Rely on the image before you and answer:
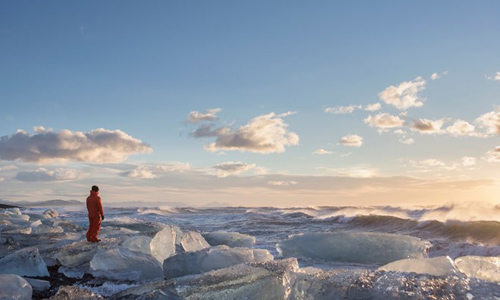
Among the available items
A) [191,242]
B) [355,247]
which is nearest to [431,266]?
[355,247]

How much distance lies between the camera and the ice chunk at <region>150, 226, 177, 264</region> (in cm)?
615

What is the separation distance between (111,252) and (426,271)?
3952 millimetres

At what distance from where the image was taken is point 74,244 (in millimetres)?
6910

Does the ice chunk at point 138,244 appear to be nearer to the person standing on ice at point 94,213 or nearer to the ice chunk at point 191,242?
the ice chunk at point 191,242

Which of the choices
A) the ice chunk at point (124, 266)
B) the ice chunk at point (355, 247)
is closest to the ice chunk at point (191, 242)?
the ice chunk at point (124, 266)

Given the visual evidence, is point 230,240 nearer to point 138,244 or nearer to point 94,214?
point 138,244

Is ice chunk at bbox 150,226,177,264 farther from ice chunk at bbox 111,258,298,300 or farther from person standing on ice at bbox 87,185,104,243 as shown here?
person standing on ice at bbox 87,185,104,243

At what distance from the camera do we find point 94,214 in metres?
9.05

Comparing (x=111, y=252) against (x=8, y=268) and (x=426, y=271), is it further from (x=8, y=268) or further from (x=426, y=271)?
(x=426, y=271)

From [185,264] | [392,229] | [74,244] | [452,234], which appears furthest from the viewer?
[392,229]

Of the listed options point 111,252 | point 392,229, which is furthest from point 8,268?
point 392,229

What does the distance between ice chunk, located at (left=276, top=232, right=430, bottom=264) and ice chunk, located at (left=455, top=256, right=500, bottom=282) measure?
2.84 metres

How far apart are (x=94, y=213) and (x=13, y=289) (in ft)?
19.0

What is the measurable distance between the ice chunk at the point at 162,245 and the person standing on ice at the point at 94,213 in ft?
10.4
